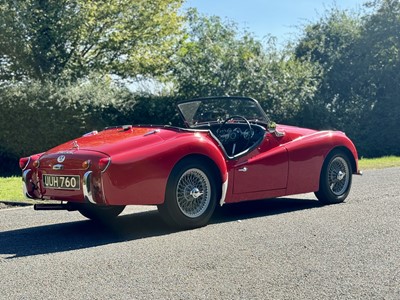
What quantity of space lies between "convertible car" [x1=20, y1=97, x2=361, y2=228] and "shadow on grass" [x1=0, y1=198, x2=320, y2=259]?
10.0 inches

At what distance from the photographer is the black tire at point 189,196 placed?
21.7 feet

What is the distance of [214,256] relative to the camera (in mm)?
5449

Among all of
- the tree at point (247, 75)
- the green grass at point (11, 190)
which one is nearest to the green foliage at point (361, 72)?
the tree at point (247, 75)

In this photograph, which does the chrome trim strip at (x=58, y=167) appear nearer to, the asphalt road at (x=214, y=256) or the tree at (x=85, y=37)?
the asphalt road at (x=214, y=256)

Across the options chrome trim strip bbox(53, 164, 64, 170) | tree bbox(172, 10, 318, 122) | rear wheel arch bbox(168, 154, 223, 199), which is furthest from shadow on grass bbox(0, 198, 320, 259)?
tree bbox(172, 10, 318, 122)

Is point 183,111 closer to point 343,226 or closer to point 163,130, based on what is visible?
point 163,130

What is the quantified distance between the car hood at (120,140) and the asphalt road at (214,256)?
0.91 m

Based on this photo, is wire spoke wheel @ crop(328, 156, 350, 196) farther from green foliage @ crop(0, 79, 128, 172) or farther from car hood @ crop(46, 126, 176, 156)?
green foliage @ crop(0, 79, 128, 172)

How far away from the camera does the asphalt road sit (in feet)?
14.6

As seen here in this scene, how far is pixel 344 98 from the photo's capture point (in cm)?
2419

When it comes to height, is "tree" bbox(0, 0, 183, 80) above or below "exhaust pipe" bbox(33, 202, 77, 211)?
above

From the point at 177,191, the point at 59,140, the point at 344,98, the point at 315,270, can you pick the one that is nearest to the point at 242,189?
the point at 177,191

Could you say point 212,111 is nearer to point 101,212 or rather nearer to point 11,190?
point 101,212

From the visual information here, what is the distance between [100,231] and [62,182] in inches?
29.7
